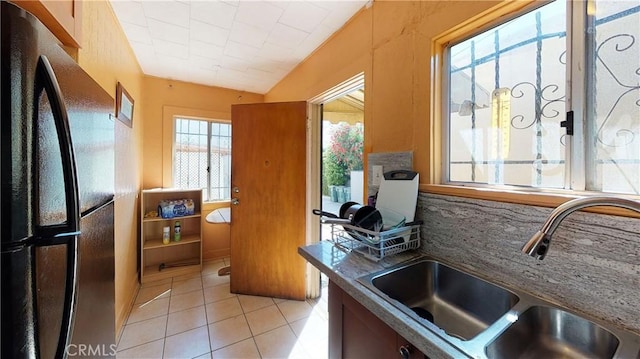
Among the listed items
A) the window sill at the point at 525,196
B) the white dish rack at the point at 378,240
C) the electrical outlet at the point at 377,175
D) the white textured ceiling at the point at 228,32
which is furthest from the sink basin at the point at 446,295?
the white textured ceiling at the point at 228,32

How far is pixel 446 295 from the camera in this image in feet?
3.37

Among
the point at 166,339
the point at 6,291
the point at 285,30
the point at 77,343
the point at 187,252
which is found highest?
the point at 285,30

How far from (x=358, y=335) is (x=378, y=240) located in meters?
0.37

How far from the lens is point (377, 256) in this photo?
1081 mm

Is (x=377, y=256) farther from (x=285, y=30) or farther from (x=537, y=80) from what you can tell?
(x=285, y=30)

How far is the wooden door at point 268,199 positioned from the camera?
2.26 m

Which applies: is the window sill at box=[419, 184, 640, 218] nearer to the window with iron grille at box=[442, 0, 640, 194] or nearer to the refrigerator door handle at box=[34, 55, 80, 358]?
the window with iron grille at box=[442, 0, 640, 194]

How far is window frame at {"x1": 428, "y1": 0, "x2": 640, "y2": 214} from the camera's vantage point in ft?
2.60

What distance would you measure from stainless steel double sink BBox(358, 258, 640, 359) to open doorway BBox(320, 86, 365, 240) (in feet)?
7.54

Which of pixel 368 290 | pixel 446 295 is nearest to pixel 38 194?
pixel 368 290

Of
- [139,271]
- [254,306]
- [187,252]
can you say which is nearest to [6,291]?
[254,306]

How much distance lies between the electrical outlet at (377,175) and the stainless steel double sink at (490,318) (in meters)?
0.52

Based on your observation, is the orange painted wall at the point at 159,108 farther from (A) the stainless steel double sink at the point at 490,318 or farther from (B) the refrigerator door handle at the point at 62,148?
(A) the stainless steel double sink at the point at 490,318

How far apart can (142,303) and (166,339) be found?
26.8 inches
